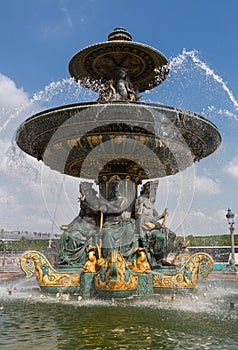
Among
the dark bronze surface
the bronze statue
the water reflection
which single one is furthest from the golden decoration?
the dark bronze surface

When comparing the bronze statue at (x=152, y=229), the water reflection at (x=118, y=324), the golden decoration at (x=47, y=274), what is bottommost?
the water reflection at (x=118, y=324)

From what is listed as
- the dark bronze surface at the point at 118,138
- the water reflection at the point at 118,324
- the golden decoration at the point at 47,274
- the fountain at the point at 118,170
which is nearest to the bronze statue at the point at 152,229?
the fountain at the point at 118,170

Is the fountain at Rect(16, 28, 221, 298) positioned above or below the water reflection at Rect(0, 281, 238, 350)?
above

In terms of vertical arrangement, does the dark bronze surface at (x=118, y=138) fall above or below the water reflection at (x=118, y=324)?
above

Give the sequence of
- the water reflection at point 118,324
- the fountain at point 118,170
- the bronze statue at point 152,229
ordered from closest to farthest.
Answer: the water reflection at point 118,324 → the fountain at point 118,170 → the bronze statue at point 152,229

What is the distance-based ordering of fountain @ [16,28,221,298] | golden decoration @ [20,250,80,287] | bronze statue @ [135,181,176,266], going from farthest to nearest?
bronze statue @ [135,181,176,266]
golden decoration @ [20,250,80,287]
fountain @ [16,28,221,298]

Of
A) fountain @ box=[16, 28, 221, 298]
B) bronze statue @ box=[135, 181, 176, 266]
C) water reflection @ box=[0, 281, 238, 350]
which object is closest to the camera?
water reflection @ box=[0, 281, 238, 350]

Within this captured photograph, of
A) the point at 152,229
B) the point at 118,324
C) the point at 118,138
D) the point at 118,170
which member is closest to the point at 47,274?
the point at 152,229

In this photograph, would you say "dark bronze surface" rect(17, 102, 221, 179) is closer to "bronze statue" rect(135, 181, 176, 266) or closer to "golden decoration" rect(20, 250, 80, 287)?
"bronze statue" rect(135, 181, 176, 266)

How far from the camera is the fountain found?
8750 mm

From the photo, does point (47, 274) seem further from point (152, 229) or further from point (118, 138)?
point (118, 138)

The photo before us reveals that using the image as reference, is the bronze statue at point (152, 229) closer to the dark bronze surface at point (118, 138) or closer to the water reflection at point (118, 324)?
the dark bronze surface at point (118, 138)

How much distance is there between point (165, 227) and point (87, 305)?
121 inches

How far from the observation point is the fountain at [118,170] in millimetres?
8750
